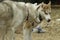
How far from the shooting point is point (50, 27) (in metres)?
8.96

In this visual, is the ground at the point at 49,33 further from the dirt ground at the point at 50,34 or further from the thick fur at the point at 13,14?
the thick fur at the point at 13,14

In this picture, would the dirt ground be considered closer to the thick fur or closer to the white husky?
the white husky

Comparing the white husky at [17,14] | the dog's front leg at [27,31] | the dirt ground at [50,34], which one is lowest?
the dirt ground at [50,34]

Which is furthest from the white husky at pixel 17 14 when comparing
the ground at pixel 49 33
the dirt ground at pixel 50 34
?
the dirt ground at pixel 50 34

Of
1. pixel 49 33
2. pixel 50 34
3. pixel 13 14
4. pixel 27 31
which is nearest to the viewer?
pixel 13 14

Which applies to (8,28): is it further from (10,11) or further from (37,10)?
(37,10)

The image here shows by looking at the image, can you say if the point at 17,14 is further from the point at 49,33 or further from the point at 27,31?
the point at 49,33

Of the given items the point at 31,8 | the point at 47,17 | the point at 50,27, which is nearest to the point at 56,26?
the point at 50,27

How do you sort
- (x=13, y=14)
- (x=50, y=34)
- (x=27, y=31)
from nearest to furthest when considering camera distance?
(x=13, y=14), (x=27, y=31), (x=50, y=34)

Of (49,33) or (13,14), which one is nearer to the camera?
(13,14)

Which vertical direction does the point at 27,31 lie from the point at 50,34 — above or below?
above

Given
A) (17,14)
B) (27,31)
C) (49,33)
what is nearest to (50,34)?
(49,33)

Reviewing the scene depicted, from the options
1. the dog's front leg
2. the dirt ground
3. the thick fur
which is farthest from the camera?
the dirt ground

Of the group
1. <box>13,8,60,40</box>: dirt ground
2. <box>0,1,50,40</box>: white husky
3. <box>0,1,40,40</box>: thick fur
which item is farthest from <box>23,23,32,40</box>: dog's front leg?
<box>13,8,60,40</box>: dirt ground
